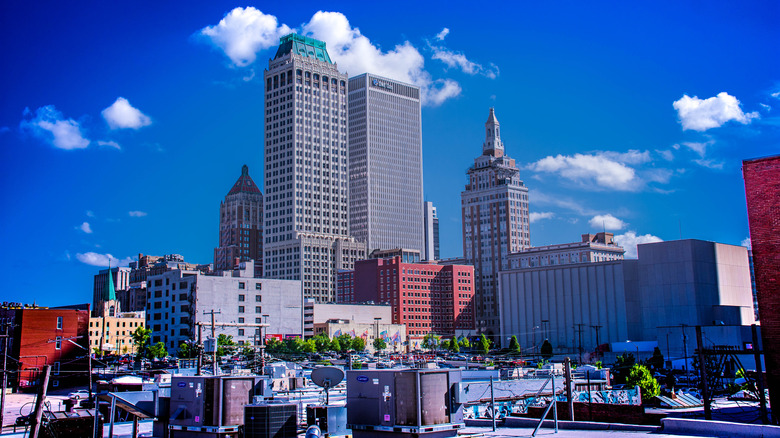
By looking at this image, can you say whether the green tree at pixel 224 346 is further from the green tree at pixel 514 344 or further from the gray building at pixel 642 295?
the green tree at pixel 514 344

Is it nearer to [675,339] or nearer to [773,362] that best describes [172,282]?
[675,339]

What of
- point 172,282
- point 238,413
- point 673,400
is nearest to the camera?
point 238,413

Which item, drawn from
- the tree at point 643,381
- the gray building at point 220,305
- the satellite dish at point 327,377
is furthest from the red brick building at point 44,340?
the satellite dish at point 327,377

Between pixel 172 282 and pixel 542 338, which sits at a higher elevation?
pixel 172 282

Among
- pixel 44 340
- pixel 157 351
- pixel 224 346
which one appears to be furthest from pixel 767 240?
pixel 157 351

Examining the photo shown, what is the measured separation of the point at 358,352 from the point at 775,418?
493 ft

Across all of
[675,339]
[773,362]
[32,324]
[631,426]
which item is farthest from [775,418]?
[675,339]

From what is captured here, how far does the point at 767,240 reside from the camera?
45094 mm

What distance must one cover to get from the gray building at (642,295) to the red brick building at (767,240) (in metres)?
94.2

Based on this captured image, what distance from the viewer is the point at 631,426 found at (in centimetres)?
3616

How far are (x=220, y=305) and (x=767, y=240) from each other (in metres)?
144

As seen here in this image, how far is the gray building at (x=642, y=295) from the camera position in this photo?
501ft

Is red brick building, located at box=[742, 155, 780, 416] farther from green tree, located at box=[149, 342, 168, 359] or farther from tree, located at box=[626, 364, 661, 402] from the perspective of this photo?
green tree, located at box=[149, 342, 168, 359]

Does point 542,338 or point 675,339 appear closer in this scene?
point 675,339
